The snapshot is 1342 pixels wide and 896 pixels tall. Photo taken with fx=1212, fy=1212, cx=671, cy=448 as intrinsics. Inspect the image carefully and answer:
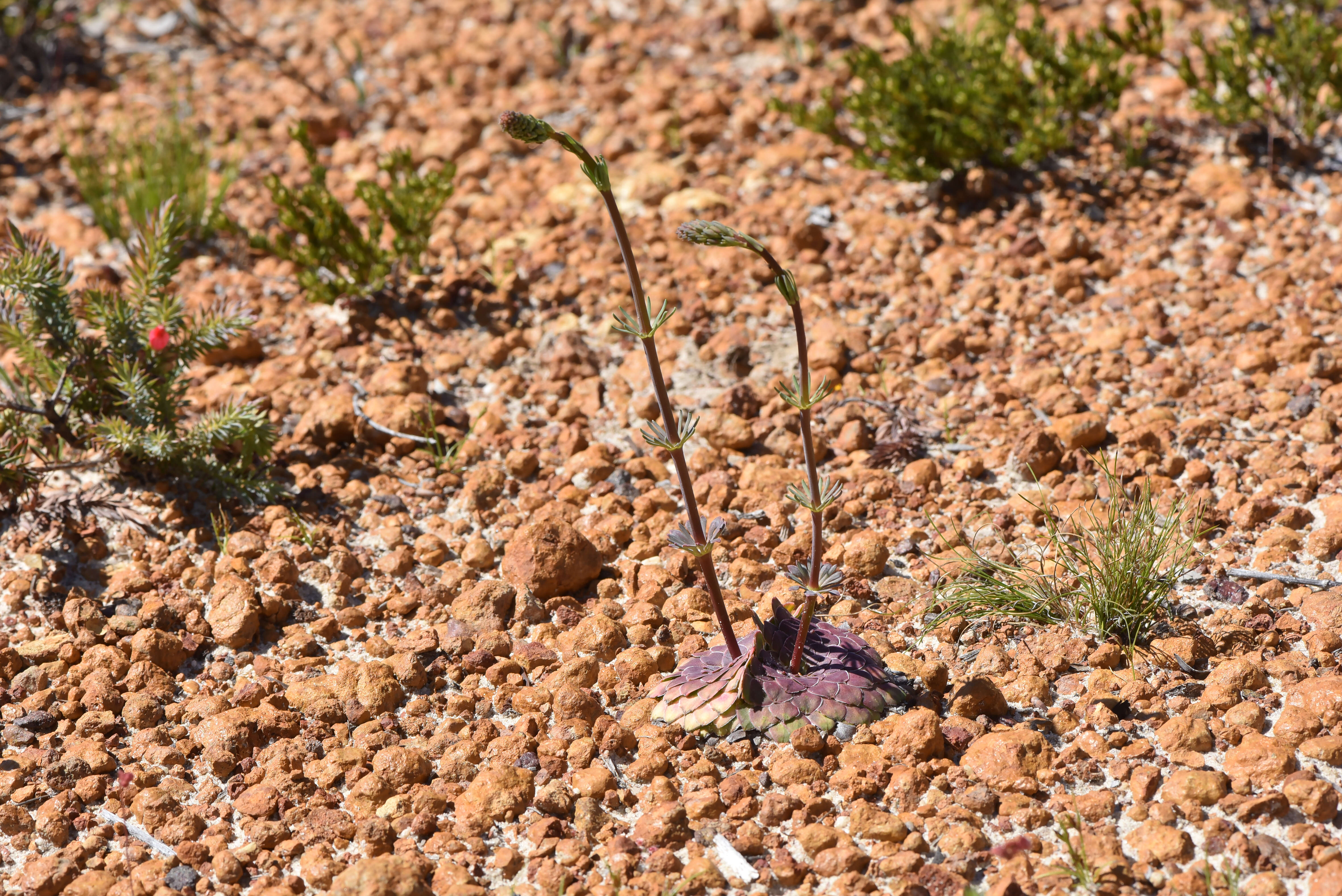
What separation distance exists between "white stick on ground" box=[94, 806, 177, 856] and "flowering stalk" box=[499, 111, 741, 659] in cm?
122

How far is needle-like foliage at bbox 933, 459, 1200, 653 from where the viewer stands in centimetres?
278

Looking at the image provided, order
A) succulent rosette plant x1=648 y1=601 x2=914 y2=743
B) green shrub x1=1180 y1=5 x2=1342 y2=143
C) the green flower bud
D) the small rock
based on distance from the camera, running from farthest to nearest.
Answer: green shrub x1=1180 y1=5 x2=1342 y2=143 < the small rock < succulent rosette plant x1=648 y1=601 x2=914 y2=743 < the green flower bud

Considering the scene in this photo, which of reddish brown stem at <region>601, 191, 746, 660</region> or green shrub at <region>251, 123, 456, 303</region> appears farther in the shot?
green shrub at <region>251, 123, 456, 303</region>

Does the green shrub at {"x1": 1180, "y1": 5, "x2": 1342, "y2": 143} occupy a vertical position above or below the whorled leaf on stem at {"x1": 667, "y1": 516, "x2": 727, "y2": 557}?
above

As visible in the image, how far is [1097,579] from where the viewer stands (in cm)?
295

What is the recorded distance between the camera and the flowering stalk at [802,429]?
214 centimetres

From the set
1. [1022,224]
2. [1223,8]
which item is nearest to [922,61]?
[1022,224]

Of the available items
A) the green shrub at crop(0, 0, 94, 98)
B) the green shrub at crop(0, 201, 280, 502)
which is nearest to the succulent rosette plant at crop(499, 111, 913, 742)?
the green shrub at crop(0, 201, 280, 502)

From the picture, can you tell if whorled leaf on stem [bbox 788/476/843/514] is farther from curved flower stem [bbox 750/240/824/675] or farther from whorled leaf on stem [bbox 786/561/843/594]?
whorled leaf on stem [bbox 786/561/843/594]

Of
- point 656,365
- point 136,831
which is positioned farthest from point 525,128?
point 136,831

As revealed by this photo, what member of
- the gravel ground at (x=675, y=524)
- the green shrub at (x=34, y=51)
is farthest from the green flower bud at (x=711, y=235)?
the green shrub at (x=34, y=51)

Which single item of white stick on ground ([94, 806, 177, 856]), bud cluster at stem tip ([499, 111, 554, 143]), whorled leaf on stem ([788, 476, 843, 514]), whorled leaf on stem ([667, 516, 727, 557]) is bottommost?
white stick on ground ([94, 806, 177, 856])

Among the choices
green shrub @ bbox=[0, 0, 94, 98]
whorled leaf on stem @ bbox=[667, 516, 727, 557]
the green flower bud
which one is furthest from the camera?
green shrub @ bbox=[0, 0, 94, 98]

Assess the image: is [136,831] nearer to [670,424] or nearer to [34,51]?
[670,424]
